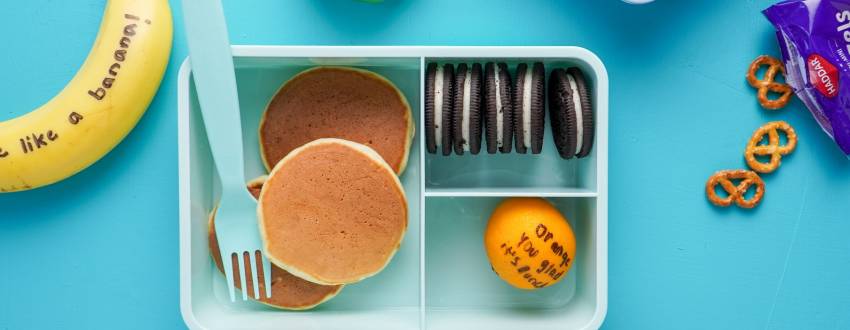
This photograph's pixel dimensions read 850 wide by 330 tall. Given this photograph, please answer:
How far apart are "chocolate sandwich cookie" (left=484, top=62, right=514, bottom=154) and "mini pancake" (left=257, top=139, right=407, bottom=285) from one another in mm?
163

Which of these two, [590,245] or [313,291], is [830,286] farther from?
[313,291]

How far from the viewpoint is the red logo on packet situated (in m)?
1.13

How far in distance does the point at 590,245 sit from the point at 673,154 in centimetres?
23

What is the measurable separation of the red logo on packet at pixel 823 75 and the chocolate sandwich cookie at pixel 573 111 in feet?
1.28

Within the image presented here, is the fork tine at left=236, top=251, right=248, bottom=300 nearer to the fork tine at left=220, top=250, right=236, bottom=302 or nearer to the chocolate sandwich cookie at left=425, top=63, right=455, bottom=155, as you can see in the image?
the fork tine at left=220, top=250, right=236, bottom=302

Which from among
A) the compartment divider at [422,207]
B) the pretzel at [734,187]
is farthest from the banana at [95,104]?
the pretzel at [734,187]

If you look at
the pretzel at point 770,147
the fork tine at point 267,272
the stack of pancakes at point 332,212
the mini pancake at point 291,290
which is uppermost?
the pretzel at point 770,147

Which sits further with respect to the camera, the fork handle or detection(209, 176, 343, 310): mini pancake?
detection(209, 176, 343, 310): mini pancake

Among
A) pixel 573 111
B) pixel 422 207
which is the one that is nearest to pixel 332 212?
pixel 422 207

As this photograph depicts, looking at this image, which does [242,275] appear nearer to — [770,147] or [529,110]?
[529,110]

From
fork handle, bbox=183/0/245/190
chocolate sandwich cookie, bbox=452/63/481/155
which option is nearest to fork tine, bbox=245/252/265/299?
fork handle, bbox=183/0/245/190

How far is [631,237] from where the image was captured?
1188 mm

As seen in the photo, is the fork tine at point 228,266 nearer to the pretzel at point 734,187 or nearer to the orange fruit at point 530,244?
the orange fruit at point 530,244

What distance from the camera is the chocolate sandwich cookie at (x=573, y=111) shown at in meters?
1.04
